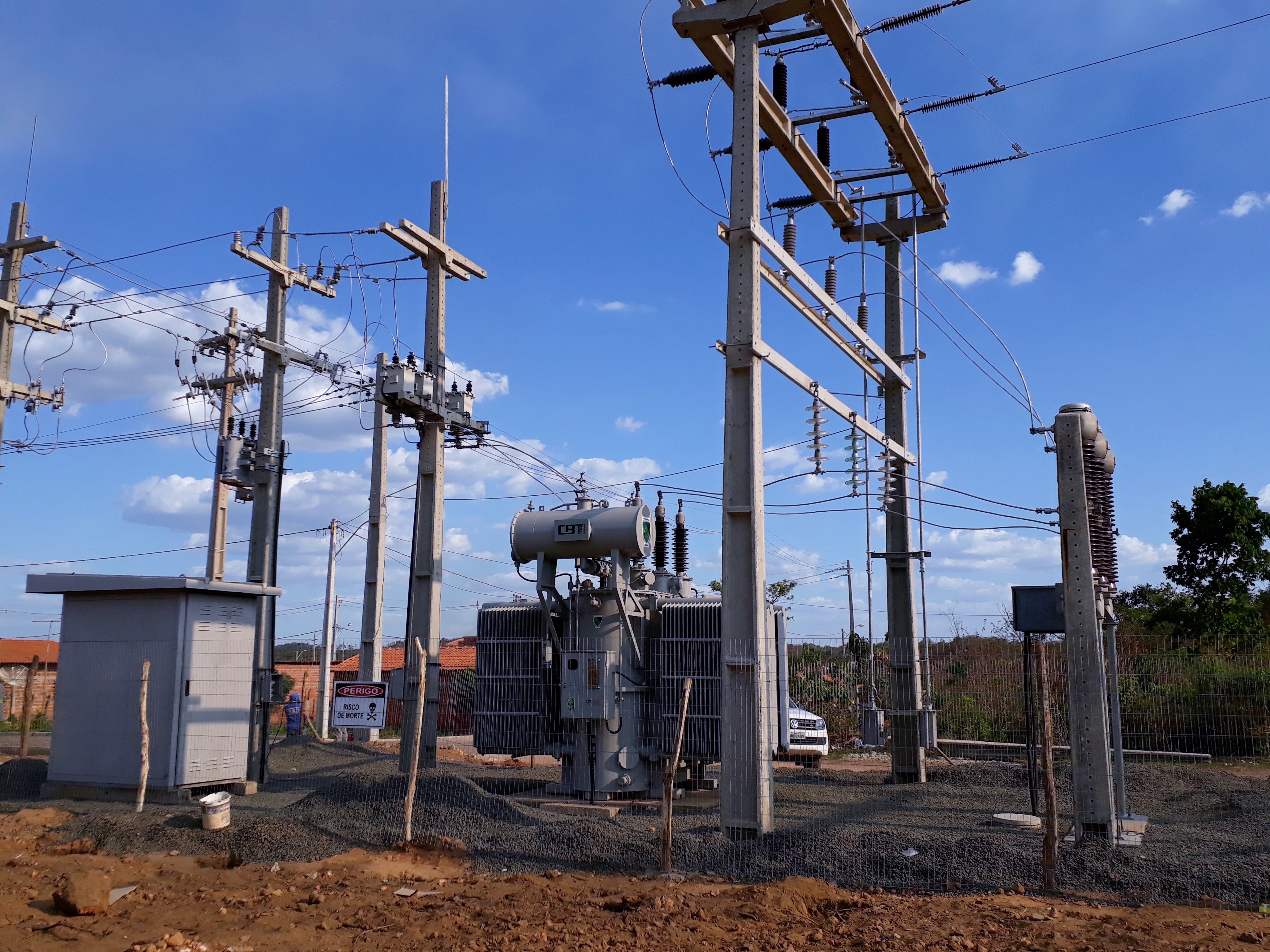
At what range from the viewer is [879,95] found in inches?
507

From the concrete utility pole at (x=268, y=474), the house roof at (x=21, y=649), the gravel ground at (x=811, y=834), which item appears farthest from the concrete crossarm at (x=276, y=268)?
the house roof at (x=21, y=649)

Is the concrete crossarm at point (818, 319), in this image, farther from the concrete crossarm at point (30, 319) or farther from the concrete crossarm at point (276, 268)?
the concrete crossarm at point (30, 319)

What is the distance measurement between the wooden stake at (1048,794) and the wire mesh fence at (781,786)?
0.21 m

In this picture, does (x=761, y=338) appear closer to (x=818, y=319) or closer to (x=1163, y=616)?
(x=818, y=319)

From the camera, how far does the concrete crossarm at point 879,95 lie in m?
11.3

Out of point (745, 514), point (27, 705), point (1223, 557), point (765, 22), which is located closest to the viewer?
point (745, 514)

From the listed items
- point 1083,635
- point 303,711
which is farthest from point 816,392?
point 303,711

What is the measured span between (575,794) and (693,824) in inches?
97.2

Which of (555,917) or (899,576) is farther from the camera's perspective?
(899,576)

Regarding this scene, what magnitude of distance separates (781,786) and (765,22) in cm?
1044

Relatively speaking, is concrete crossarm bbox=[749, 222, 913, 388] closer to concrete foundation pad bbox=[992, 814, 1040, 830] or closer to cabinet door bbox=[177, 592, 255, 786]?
concrete foundation pad bbox=[992, 814, 1040, 830]

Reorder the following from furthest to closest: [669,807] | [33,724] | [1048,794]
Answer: [33,724], [669,807], [1048,794]

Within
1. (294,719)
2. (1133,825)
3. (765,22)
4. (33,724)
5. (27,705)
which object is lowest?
(33,724)

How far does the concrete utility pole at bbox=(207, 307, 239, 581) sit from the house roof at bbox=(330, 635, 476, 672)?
11410mm
